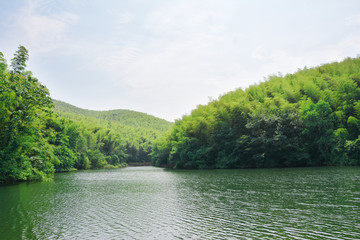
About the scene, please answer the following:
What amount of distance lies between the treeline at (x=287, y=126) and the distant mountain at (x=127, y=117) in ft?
388

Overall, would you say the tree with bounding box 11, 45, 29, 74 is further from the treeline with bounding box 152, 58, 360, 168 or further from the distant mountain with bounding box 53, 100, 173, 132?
the distant mountain with bounding box 53, 100, 173, 132

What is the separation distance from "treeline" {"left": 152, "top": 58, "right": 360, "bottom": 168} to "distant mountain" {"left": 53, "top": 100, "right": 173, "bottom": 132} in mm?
118403

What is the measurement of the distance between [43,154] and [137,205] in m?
20.2

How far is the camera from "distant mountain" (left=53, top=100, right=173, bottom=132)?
576 ft

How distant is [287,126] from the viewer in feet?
150

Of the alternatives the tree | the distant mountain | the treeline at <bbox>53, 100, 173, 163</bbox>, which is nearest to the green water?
the tree

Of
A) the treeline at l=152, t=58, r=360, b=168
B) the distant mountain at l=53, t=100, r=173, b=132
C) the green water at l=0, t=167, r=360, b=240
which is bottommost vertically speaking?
the green water at l=0, t=167, r=360, b=240

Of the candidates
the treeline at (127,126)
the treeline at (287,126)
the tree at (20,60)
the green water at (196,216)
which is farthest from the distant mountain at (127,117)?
the green water at (196,216)

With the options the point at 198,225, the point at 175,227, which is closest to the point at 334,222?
the point at 198,225

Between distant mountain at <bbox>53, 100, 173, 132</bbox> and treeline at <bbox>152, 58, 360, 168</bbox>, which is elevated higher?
distant mountain at <bbox>53, 100, 173, 132</bbox>

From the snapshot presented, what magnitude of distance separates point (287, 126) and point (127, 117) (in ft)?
495

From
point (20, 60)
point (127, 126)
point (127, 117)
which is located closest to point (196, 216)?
point (20, 60)

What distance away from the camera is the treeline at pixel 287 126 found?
42.0 meters

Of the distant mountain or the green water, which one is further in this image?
the distant mountain
